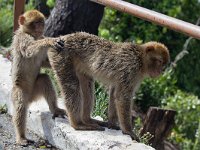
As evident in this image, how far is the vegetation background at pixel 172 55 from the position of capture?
1191cm

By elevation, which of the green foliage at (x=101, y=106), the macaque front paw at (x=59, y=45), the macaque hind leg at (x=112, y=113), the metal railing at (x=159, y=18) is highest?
the metal railing at (x=159, y=18)

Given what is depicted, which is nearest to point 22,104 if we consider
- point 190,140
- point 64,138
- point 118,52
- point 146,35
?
point 64,138

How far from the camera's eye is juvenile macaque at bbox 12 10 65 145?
7008 mm

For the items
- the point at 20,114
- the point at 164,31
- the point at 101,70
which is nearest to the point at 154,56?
the point at 101,70

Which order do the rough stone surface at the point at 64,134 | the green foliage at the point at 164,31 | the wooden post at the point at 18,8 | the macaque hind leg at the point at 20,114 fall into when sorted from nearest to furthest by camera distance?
the rough stone surface at the point at 64,134 < the macaque hind leg at the point at 20,114 < the wooden post at the point at 18,8 < the green foliage at the point at 164,31

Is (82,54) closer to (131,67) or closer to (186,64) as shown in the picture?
(131,67)

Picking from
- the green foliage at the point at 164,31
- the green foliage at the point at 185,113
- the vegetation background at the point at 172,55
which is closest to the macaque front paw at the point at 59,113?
the vegetation background at the point at 172,55

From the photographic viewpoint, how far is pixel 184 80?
15.1m

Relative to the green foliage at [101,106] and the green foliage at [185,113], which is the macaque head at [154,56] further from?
the green foliage at [185,113]

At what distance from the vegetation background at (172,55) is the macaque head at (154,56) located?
4.14 m

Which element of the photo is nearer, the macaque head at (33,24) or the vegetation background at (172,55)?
the macaque head at (33,24)

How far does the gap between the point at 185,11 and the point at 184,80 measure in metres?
1.47

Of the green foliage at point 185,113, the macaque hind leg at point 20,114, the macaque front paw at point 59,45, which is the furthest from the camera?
the green foliage at point 185,113

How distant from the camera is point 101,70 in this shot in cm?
699
